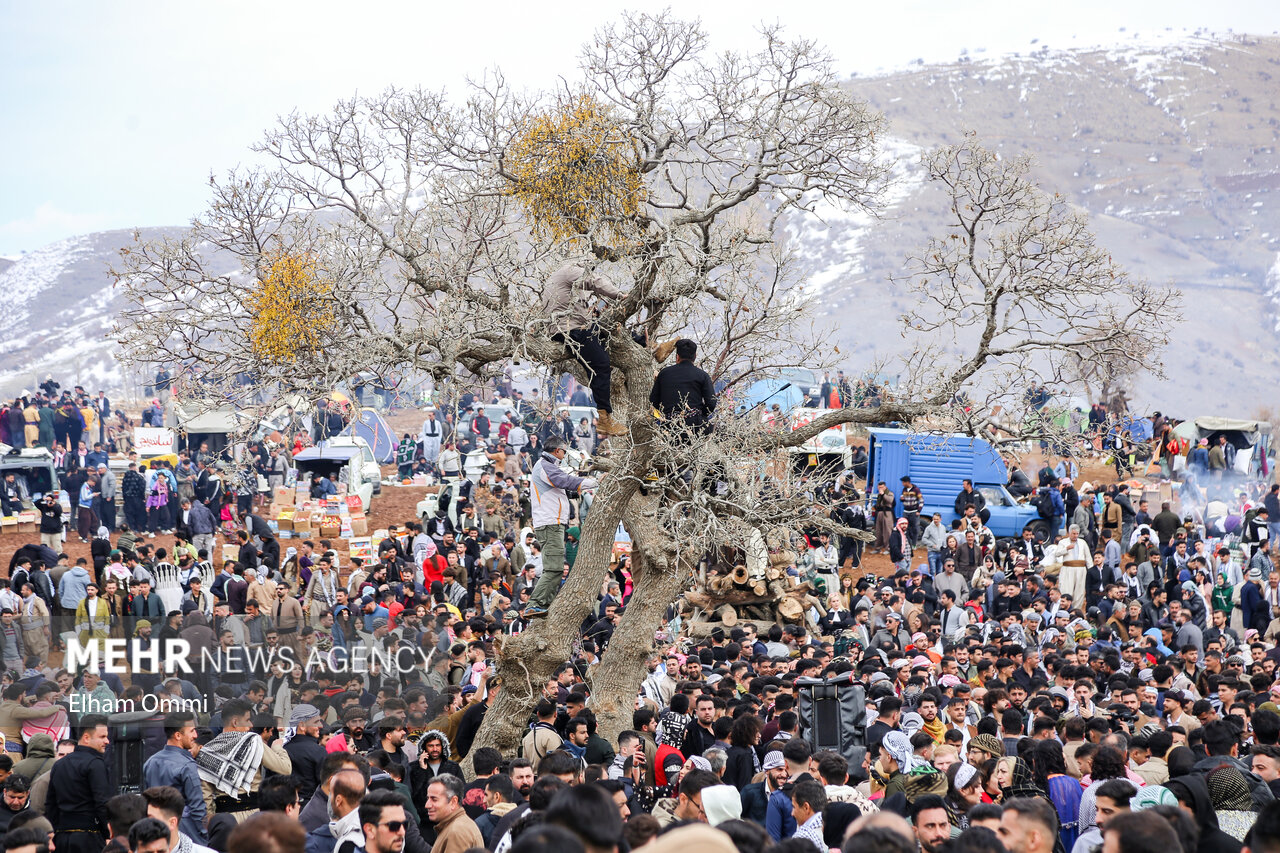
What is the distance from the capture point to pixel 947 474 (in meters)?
29.7

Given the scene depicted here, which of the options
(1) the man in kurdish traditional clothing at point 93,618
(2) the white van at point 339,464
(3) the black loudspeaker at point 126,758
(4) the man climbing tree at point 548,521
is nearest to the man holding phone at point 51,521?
(2) the white van at point 339,464

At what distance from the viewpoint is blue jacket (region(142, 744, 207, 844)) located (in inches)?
321

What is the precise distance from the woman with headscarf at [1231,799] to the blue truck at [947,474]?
20061 mm

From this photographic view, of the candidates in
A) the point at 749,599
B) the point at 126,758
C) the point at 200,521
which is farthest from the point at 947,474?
the point at 126,758

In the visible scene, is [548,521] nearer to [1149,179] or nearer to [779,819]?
[779,819]

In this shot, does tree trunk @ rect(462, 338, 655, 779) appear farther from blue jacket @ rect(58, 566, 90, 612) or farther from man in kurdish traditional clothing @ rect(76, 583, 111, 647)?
blue jacket @ rect(58, 566, 90, 612)

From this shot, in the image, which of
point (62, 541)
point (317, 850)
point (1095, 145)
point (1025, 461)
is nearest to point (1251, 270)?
point (1095, 145)

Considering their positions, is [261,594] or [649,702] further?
[261,594]

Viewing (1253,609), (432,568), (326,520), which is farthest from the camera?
(326,520)

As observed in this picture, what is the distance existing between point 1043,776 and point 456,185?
7362 mm

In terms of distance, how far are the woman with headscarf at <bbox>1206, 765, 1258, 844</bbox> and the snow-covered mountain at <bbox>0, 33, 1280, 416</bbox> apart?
3458 inches

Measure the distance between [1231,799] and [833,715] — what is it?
3066 millimetres

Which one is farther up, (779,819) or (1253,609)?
(779,819)

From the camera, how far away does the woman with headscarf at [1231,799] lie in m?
7.63
